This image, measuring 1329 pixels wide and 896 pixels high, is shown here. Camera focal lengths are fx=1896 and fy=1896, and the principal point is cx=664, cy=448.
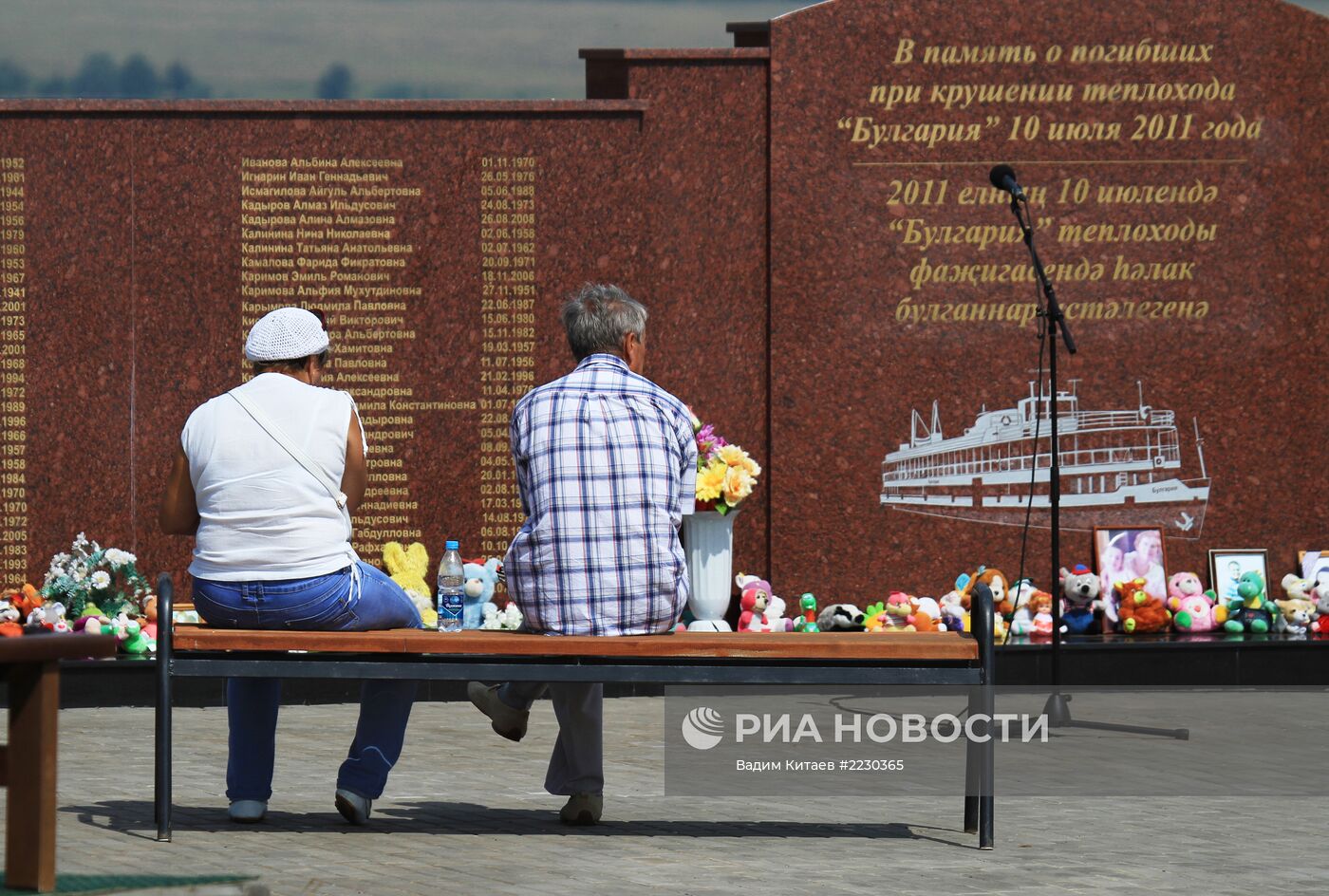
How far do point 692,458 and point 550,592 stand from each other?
0.56 metres

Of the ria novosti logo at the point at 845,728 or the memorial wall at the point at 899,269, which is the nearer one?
the ria novosti logo at the point at 845,728

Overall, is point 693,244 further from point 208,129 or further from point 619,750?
point 619,750

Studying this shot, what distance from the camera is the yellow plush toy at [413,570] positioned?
9430mm

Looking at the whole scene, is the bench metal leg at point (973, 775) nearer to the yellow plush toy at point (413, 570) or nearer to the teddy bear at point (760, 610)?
the teddy bear at point (760, 610)

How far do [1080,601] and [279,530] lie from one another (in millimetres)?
5615

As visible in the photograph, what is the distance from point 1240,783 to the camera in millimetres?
6312

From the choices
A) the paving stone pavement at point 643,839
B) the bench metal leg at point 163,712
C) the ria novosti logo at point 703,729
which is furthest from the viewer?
the ria novosti logo at point 703,729

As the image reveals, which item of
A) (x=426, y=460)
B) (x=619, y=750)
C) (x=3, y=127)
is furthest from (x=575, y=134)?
(x=619, y=750)

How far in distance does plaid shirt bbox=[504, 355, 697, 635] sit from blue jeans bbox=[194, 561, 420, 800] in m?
0.40

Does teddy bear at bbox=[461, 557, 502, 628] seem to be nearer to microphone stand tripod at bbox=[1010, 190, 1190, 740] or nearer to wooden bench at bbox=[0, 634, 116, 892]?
microphone stand tripod at bbox=[1010, 190, 1190, 740]

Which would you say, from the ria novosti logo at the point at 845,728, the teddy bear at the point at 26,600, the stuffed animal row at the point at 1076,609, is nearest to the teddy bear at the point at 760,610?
the stuffed animal row at the point at 1076,609

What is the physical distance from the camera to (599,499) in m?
5.10

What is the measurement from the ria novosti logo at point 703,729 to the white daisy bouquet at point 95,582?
3332 mm

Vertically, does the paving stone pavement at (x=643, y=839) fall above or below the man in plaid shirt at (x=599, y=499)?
below
